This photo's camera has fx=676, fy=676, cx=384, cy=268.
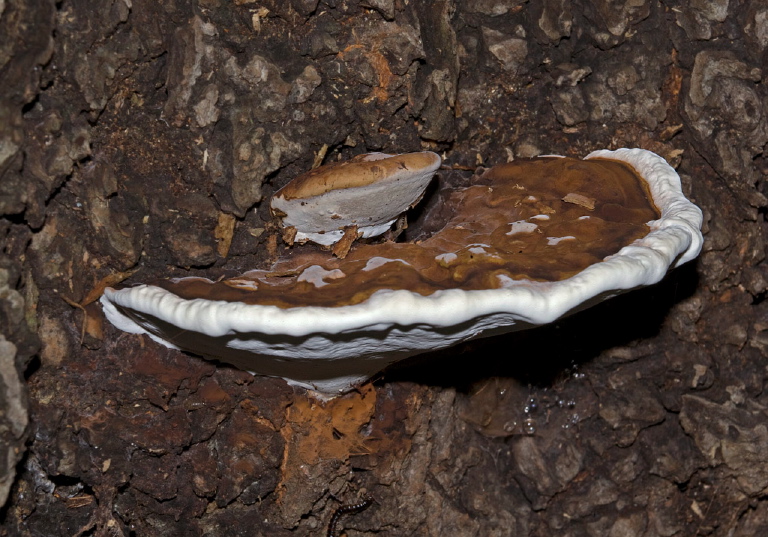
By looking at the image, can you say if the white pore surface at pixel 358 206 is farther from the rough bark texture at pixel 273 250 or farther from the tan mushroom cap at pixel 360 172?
the rough bark texture at pixel 273 250

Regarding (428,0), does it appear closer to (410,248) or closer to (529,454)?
(410,248)

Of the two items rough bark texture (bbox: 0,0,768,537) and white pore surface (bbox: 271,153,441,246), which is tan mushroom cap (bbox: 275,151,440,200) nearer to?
white pore surface (bbox: 271,153,441,246)

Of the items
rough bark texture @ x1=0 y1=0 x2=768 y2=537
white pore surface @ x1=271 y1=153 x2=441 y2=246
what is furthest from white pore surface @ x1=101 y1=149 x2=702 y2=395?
white pore surface @ x1=271 y1=153 x2=441 y2=246

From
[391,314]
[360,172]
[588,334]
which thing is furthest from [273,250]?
[588,334]

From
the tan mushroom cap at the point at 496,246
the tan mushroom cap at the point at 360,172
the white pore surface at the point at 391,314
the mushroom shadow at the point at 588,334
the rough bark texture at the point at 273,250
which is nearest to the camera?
the white pore surface at the point at 391,314

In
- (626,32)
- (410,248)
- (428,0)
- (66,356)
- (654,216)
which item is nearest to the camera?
(410,248)

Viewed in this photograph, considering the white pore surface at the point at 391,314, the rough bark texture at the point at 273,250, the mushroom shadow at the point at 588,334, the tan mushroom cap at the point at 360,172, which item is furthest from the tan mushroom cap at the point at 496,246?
the mushroom shadow at the point at 588,334

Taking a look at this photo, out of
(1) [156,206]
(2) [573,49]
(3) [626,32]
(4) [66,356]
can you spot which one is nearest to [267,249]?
(1) [156,206]
